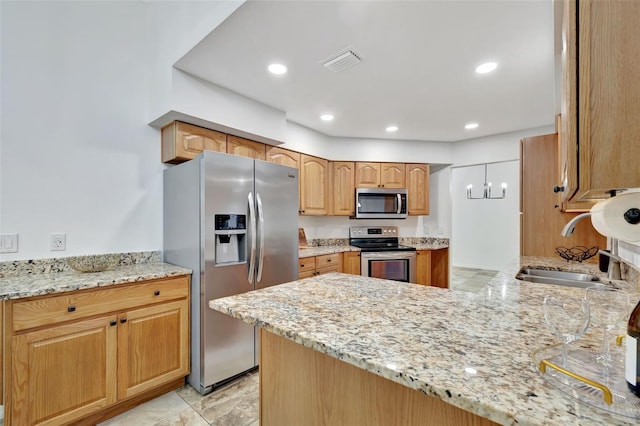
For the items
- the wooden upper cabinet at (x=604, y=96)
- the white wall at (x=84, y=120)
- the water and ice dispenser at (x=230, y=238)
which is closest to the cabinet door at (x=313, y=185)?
the water and ice dispenser at (x=230, y=238)

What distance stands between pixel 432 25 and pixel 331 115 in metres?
1.70

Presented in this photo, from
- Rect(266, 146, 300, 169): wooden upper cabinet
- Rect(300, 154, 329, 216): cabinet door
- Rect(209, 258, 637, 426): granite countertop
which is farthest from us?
Rect(300, 154, 329, 216): cabinet door

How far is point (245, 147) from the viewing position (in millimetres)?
2875

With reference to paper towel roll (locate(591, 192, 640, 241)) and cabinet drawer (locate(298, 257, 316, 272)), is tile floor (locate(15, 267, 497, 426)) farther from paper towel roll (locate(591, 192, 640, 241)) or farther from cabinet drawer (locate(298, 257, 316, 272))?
cabinet drawer (locate(298, 257, 316, 272))

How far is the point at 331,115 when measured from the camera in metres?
3.37

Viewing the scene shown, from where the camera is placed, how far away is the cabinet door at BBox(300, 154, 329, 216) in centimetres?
371

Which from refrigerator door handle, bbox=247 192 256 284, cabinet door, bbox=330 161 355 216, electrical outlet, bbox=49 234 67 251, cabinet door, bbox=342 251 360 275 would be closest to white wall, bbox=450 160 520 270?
cabinet door, bbox=330 161 355 216

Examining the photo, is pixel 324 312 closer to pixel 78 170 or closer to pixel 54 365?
pixel 54 365

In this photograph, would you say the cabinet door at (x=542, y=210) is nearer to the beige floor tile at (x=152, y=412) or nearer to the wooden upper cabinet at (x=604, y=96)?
the wooden upper cabinet at (x=604, y=96)

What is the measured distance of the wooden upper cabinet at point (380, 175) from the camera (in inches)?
170

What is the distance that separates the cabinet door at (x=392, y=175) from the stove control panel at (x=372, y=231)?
2.32 ft

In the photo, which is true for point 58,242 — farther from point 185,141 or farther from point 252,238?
point 252,238

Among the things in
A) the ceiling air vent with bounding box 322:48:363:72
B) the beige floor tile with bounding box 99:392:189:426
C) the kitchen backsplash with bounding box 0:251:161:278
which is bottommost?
the beige floor tile with bounding box 99:392:189:426

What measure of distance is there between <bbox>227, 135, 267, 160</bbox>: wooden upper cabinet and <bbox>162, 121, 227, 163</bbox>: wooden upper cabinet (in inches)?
5.1
